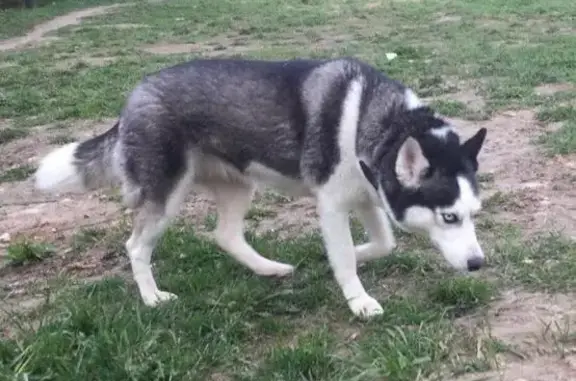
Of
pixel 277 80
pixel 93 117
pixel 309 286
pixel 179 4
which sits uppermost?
pixel 277 80

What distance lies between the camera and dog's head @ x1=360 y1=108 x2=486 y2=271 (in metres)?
4.02

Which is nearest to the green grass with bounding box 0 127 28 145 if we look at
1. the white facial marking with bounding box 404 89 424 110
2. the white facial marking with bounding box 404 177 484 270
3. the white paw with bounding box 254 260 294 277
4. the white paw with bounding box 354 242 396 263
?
the white paw with bounding box 254 260 294 277

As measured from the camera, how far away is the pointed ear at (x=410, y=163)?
402 cm

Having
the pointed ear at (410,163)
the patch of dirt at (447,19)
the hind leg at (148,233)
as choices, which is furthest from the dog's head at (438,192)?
the patch of dirt at (447,19)

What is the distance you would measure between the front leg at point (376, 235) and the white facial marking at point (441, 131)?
74 cm

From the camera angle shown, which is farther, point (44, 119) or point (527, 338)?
point (44, 119)

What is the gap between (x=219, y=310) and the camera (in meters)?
4.34

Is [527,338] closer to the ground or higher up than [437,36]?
higher up

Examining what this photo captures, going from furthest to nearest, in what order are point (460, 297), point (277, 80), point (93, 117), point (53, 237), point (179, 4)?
point (179, 4)
point (93, 117)
point (53, 237)
point (277, 80)
point (460, 297)

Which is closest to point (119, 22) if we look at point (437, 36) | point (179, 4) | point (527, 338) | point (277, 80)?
point (179, 4)

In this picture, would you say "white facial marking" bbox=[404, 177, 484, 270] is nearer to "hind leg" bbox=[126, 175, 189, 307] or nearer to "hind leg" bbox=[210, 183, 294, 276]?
"hind leg" bbox=[210, 183, 294, 276]

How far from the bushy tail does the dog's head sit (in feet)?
5.46

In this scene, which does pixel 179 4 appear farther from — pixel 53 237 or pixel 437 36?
pixel 53 237

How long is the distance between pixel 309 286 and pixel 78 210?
2483 mm
